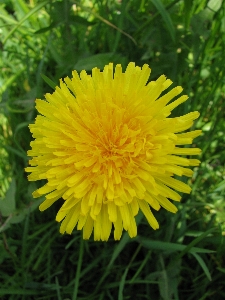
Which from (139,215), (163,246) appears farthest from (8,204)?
(163,246)

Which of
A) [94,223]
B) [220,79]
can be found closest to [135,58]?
[220,79]

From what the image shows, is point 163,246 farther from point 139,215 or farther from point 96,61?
point 96,61

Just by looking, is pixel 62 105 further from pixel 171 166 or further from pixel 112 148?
pixel 171 166

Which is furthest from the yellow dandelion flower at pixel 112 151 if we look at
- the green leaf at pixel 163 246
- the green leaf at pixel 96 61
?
the green leaf at pixel 96 61

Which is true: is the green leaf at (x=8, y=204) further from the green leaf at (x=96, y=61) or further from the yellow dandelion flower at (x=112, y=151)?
the green leaf at (x=96, y=61)

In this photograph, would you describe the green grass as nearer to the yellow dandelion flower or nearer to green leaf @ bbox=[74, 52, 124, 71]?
green leaf @ bbox=[74, 52, 124, 71]

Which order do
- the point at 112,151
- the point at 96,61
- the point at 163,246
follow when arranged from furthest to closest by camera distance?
the point at 96,61
the point at 163,246
the point at 112,151
